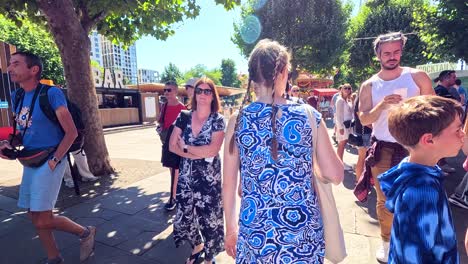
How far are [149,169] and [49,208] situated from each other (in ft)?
14.4

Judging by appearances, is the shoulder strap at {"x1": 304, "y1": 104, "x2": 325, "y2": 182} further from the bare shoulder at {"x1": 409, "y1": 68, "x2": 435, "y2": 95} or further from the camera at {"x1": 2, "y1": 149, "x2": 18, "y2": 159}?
the camera at {"x1": 2, "y1": 149, "x2": 18, "y2": 159}

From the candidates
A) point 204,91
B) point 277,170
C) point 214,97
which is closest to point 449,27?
point 214,97

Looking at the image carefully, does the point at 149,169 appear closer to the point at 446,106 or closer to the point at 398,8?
the point at 446,106

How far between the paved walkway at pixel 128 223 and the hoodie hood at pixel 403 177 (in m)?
1.73

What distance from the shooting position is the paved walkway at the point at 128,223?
119 inches

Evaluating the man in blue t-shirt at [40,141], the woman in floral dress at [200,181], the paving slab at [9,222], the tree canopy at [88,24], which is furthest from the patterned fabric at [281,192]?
the tree canopy at [88,24]

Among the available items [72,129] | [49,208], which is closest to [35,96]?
[72,129]

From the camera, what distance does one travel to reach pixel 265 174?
1.46 meters

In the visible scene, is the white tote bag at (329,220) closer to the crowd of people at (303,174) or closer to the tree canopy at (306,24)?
the crowd of people at (303,174)

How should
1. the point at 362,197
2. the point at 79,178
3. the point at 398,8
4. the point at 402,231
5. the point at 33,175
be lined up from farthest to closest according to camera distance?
the point at 398,8 < the point at 79,178 < the point at 362,197 < the point at 33,175 < the point at 402,231

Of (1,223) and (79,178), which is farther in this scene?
(79,178)

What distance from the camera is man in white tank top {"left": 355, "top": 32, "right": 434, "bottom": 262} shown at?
246cm

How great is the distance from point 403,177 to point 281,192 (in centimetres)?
55

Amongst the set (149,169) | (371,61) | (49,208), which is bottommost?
(149,169)
